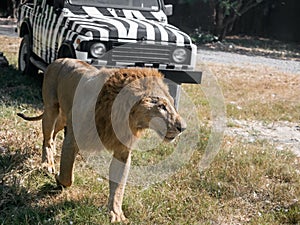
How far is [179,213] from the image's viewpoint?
4.14 meters

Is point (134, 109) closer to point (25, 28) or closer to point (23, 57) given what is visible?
point (23, 57)

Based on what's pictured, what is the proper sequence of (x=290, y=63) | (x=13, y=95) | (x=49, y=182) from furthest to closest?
1. (x=290, y=63)
2. (x=13, y=95)
3. (x=49, y=182)

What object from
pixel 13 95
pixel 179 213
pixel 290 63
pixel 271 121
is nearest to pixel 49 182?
pixel 179 213

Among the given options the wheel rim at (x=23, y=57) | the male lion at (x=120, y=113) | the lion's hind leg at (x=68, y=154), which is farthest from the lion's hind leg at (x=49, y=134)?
the wheel rim at (x=23, y=57)

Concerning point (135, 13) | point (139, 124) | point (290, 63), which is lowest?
point (290, 63)


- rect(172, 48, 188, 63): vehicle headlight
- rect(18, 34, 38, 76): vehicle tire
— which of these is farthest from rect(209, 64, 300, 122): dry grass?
rect(18, 34, 38, 76): vehicle tire

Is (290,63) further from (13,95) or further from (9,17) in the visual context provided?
(9,17)

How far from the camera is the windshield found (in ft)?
24.7

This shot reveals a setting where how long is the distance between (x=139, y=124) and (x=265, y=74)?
367 inches

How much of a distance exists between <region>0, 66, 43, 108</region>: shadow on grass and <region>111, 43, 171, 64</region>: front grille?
1.34 metres

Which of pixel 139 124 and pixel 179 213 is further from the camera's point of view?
pixel 179 213

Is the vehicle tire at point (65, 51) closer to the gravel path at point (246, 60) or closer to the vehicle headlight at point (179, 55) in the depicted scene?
the vehicle headlight at point (179, 55)

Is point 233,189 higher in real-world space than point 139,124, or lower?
lower

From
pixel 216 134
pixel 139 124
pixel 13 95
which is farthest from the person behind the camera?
pixel 13 95
